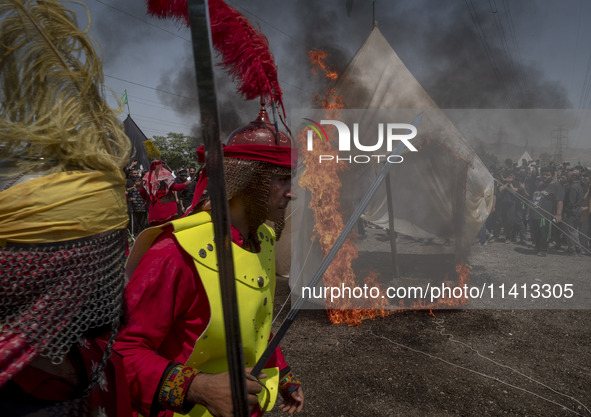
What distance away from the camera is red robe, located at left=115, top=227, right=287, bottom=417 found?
126 cm

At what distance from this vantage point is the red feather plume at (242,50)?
1.98m

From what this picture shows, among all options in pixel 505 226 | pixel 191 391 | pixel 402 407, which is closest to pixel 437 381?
pixel 402 407

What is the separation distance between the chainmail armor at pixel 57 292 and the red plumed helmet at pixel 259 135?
1023 mm

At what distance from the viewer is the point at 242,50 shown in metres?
2.02

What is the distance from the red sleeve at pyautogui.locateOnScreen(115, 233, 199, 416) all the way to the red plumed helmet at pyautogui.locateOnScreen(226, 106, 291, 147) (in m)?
0.70

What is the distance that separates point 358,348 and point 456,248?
3.60m

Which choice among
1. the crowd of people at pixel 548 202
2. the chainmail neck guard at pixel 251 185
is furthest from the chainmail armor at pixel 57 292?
the crowd of people at pixel 548 202

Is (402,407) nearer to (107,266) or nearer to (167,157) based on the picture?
(107,266)

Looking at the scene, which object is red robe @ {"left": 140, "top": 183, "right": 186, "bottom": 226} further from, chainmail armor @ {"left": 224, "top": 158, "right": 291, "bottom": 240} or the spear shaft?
the spear shaft

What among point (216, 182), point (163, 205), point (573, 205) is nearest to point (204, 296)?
point (216, 182)

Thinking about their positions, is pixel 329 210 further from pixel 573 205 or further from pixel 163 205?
pixel 573 205

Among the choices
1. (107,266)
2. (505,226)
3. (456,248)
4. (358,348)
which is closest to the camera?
(107,266)

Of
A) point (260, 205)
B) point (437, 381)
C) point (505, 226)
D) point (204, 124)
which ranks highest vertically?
point (204, 124)

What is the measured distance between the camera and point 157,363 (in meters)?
A: 1.28
